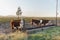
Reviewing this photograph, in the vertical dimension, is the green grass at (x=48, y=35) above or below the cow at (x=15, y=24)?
below

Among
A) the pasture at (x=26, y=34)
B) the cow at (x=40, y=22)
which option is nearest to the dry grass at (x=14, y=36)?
the pasture at (x=26, y=34)

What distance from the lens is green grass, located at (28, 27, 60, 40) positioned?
144 centimetres

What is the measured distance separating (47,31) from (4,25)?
49cm

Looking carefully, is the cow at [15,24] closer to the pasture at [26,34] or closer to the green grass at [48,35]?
the pasture at [26,34]

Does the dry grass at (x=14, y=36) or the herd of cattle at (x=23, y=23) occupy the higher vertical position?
the herd of cattle at (x=23, y=23)

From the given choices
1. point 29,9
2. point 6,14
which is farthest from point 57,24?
point 6,14

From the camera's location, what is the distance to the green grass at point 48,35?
144cm

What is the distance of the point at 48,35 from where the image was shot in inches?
57.2

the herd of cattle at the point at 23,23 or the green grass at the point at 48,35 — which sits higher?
the herd of cattle at the point at 23,23

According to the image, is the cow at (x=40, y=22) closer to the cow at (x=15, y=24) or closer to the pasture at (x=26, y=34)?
the pasture at (x=26, y=34)

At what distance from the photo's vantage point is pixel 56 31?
147 centimetres

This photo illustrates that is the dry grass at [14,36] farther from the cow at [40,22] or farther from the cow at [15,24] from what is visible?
the cow at [40,22]

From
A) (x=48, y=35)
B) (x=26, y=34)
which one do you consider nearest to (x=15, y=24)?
(x=26, y=34)

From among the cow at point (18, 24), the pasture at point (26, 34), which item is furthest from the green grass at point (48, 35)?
the cow at point (18, 24)
